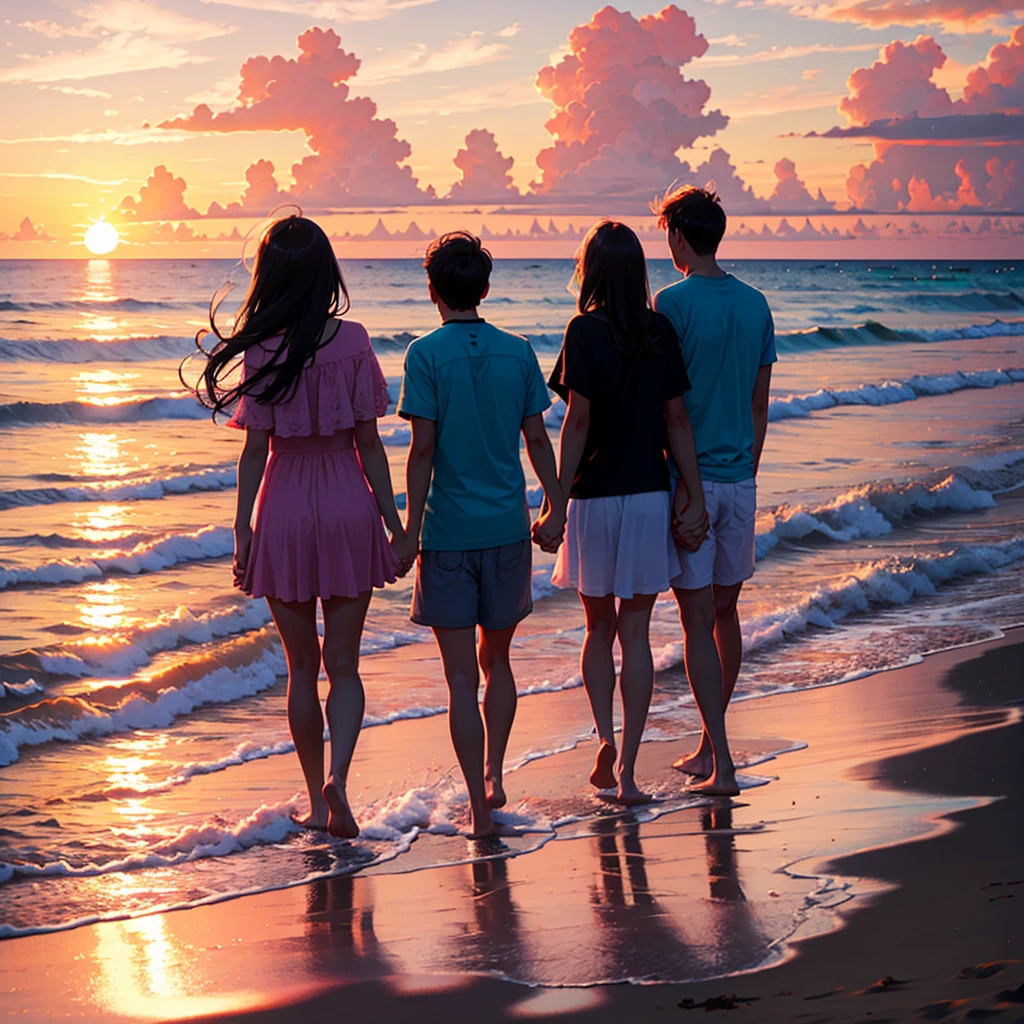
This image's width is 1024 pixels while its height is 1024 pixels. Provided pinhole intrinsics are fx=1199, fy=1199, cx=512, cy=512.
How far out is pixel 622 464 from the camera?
164 inches

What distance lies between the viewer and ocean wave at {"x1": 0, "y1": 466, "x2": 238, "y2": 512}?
1263cm

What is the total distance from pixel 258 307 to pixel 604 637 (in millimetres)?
1689

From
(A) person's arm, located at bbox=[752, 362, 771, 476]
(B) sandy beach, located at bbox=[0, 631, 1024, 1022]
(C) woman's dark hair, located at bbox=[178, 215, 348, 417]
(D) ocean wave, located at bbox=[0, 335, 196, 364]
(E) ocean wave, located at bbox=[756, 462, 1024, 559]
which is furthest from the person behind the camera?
(D) ocean wave, located at bbox=[0, 335, 196, 364]

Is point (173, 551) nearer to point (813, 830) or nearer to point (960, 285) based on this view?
point (813, 830)

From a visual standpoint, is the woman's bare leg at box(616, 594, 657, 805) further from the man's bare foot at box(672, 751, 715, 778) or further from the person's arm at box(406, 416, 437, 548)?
the person's arm at box(406, 416, 437, 548)

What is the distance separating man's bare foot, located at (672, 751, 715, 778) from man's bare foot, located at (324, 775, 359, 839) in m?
1.36

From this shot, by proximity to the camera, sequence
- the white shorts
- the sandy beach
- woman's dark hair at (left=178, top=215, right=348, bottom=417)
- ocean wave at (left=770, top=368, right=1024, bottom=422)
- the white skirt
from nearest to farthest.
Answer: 1. the sandy beach
2. woman's dark hair at (left=178, top=215, right=348, bottom=417)
3. the white skirt
4. the white shorts
5. ocean wave at (left=770, top=368, right=1024, bottom=422)

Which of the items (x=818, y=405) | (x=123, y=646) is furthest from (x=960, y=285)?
(x=123, y=646)

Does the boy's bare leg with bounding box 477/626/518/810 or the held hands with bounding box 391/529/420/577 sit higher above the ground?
the held hands with bounding box 391/529/420/577

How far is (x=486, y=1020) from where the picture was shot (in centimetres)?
265

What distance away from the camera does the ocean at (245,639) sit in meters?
4.19

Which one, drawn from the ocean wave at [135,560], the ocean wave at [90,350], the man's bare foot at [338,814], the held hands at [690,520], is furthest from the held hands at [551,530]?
the ocean wave at [90,350]

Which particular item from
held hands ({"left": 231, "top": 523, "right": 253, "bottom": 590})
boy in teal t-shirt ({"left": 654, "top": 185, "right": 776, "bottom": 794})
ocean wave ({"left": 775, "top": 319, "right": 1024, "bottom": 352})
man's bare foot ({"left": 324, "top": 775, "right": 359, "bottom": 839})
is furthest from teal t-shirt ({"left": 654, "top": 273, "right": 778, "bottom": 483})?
ocean wave ({"left": 775, "top": 319, "right": 1024, "bottom": 352})

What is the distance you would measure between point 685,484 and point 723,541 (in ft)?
0.97
